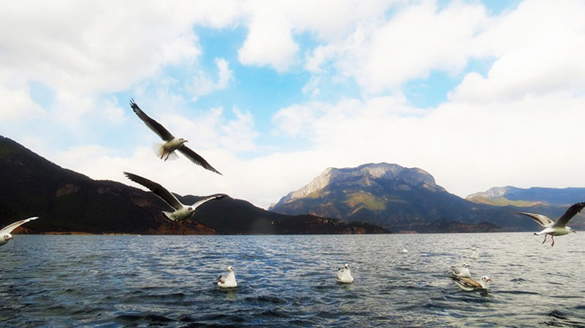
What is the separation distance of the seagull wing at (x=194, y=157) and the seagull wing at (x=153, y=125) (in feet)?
3.38

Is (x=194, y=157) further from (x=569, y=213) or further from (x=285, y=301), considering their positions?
(x=569, y=213)

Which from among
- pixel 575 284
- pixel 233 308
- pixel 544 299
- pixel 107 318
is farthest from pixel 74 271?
pixel 575 284

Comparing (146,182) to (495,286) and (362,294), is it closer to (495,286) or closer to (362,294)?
(362,294)

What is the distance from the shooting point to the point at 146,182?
1205cm

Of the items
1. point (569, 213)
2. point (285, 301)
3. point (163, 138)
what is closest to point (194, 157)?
point (163, 138)

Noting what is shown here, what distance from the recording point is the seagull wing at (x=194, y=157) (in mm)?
13757

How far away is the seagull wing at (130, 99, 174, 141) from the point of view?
1231 centimetres

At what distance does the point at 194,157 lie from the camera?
45.7ft

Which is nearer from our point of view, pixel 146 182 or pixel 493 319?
pixel 146 182

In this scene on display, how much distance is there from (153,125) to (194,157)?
6.84 feet

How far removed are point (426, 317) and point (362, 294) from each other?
5.29 metres

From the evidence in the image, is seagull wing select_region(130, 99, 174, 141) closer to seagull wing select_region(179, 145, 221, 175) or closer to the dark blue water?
seagull wing select_region(179, 145, 221, 175)

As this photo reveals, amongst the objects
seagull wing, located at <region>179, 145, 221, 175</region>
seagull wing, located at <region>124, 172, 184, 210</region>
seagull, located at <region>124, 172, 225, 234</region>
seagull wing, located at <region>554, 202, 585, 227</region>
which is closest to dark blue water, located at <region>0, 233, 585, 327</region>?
seagull wing, located at <region>554, 202, 585, 227</region>

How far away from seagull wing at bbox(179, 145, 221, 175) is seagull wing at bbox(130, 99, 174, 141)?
1.03m
